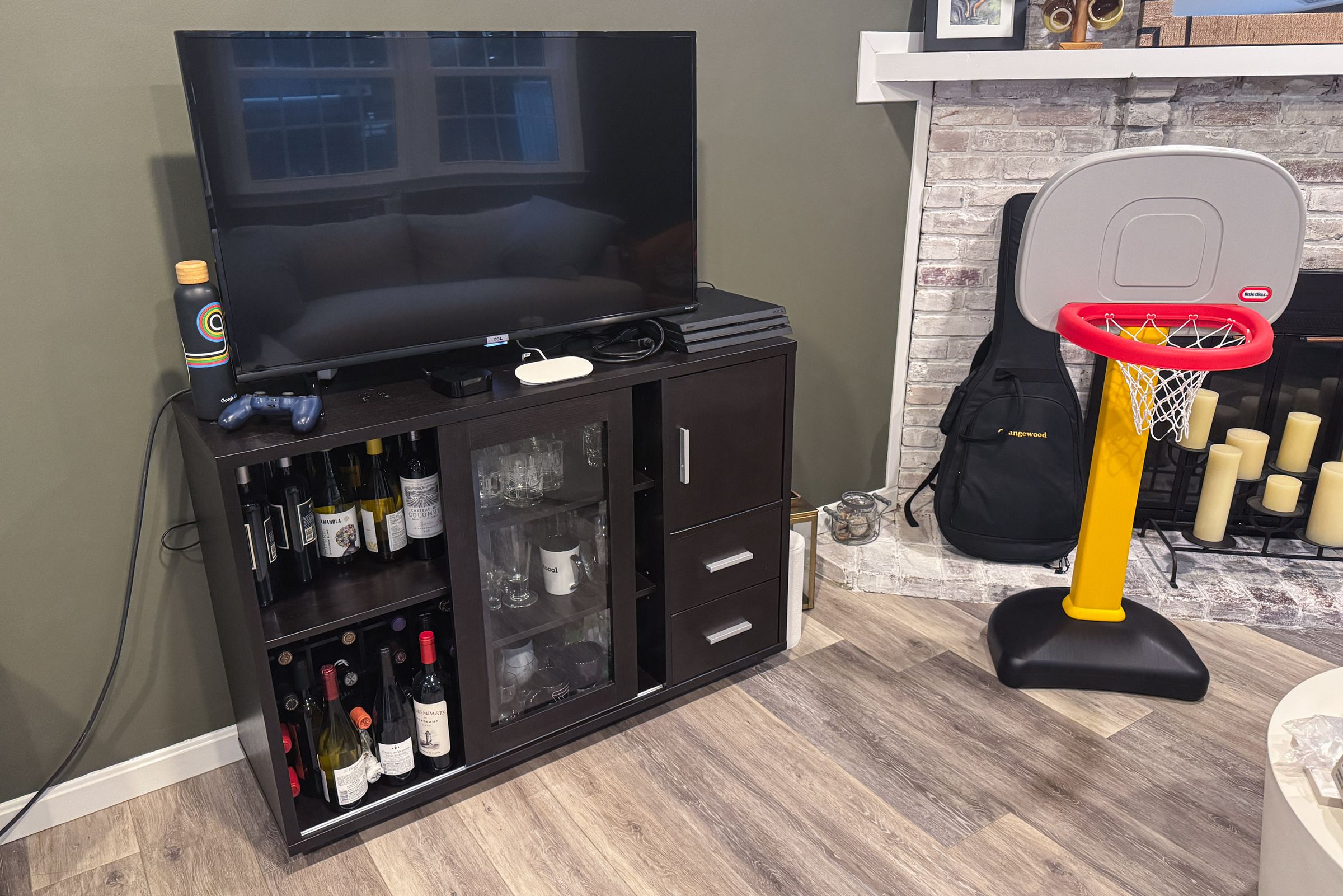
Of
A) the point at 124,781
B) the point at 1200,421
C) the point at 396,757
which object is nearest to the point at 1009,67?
the point at 1200,421

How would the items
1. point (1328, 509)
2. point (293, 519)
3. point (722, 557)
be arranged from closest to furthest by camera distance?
point (293, 519), point (722, 557), point (1328, 509)

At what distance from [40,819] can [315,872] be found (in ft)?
1.95

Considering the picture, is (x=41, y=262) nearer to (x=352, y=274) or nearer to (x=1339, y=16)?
(x=352, y=274)

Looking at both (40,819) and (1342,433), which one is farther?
(1342,433)

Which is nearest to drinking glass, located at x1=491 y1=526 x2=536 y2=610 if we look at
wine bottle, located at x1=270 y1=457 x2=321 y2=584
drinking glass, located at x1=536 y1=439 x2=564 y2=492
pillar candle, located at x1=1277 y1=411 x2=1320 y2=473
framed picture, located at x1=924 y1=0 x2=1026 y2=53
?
drinking glass, located at x1=536 y1=439 x2=564 y2=492

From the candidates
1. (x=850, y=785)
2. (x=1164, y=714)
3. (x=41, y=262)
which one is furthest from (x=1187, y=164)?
(x=41, y=262)

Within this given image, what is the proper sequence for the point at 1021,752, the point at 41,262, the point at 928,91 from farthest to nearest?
the point at 928,91
the point at 1021,752
the point at 41,262

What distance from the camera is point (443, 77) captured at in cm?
174

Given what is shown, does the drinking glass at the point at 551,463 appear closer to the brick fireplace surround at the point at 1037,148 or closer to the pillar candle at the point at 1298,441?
the brick fireplace surround at the point at 1037,148

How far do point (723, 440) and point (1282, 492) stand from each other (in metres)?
1.63

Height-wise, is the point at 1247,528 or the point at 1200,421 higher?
the point at 1200,421

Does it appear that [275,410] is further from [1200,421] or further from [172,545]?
[1200,421]

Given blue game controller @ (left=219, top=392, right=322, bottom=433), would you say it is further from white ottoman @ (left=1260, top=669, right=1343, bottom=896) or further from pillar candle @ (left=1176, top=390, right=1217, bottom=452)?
pillar candle @ (left=1176, top=390, right=1217, bottom=452)

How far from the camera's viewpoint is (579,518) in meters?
2.03
